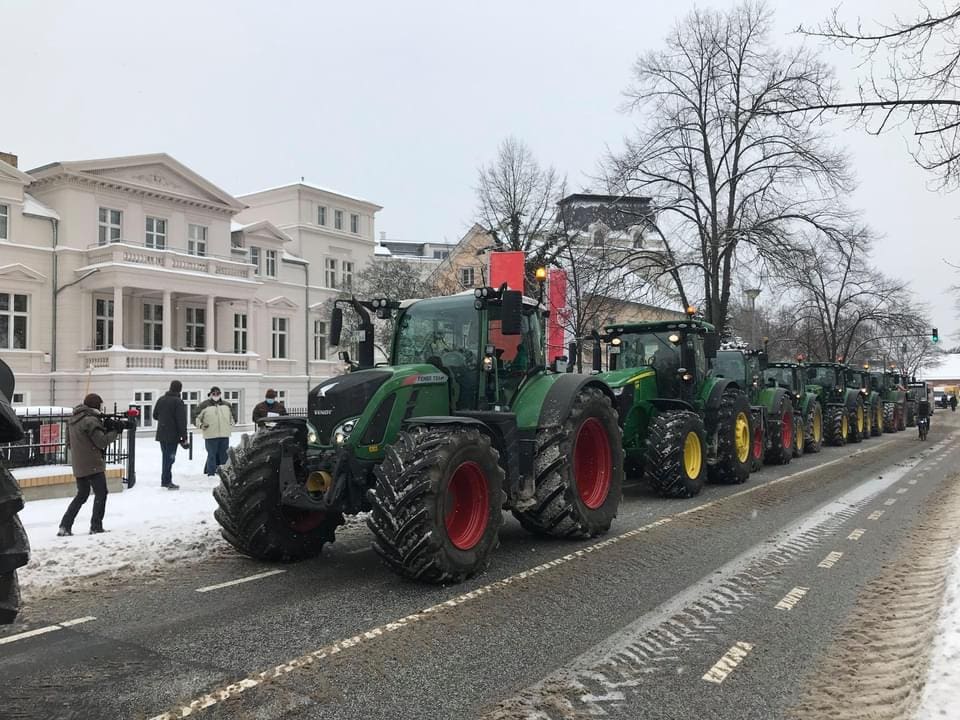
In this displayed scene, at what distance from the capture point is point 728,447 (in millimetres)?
12836

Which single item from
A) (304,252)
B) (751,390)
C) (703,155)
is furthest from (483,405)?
(304,252)

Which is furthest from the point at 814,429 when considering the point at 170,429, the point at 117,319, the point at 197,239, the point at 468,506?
the point at 197,239

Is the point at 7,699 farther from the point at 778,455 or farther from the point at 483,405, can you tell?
the point at 778,455

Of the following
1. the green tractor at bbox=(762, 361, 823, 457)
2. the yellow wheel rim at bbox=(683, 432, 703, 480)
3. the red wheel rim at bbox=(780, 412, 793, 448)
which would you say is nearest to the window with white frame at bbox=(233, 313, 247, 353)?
the green tractor at bbox=(762, 361, 823, 457)

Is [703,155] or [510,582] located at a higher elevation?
[703,155]

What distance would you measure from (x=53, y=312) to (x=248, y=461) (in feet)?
84.8

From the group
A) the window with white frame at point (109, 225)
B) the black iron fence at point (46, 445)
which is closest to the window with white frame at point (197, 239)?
the window with white frame at point (109, 225)

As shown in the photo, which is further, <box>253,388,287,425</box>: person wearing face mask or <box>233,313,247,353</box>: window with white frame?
<box>233,313,247,353</box>: window with white frame

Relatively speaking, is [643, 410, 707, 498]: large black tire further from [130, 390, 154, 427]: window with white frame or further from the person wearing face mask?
[130, 390, 154, 427]: window with white frame

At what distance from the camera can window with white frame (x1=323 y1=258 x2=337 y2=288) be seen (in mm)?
40844

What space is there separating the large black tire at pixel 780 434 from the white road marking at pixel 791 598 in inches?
429

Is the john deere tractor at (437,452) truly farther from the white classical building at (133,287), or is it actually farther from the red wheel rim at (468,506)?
the white classical building at (133,287)

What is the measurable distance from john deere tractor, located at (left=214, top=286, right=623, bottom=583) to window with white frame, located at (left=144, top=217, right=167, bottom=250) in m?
26.2

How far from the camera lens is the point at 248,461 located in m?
6.66
